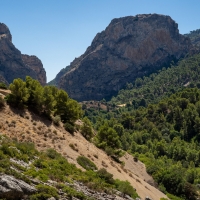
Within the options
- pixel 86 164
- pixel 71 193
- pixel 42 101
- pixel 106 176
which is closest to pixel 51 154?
pixel 86 164

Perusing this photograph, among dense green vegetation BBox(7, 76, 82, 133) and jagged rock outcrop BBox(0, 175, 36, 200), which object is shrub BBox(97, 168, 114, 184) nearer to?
jagged rock outcrop BBox(0, 175, 36, 200)

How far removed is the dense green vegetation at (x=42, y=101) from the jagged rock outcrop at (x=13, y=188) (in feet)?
78.9

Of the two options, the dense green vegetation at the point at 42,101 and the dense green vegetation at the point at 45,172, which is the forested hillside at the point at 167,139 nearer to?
the dense green vegetation at the point at 42,101

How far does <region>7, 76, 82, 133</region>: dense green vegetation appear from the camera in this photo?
4016cm

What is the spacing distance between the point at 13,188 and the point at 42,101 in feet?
90.3

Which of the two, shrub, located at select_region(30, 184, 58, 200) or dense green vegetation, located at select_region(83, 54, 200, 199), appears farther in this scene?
dense green vegetation, located at select_region(83, 54, 200, 199)

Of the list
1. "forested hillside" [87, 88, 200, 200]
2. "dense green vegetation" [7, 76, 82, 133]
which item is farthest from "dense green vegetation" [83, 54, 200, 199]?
"dense green vegetation" [7, 76, 82, 133]

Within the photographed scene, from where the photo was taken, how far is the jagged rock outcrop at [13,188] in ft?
53.3

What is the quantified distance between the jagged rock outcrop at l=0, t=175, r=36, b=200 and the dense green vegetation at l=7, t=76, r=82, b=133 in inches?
947

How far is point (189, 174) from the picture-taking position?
220 ft

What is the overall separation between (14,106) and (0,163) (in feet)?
73.5

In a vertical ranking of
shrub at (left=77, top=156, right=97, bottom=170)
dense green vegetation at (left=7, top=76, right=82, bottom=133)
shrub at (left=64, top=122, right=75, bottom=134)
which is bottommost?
shrub at (left=77, top=156, right=97, bottom=170)

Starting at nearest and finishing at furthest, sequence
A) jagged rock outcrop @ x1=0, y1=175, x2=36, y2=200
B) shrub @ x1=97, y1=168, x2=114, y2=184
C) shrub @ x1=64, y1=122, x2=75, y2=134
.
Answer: jagged rock outcrop @ x1=0, y1=175, x2=36, y2=200, shrub @ x1=97, y1=168, x2=114, y2=184, shrub @ x1=64, y1=122, x2=75, y2=134

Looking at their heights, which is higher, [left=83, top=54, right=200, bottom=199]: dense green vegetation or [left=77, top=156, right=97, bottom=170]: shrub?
[left=83, top=54, right=200, bottom=199]: dense green vegetation
